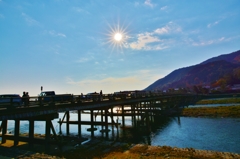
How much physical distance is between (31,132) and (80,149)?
539 cm

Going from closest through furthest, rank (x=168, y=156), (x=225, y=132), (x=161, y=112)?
(x=168, y=156)
(x=225, y=132)
(x=161, y=112)

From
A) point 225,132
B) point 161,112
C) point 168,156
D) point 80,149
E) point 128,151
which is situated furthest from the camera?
point 161,112

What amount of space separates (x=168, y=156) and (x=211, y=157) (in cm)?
331

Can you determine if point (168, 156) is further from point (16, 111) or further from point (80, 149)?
point (16, 111)

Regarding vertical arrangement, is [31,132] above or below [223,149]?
above

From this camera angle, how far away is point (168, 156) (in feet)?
42.1

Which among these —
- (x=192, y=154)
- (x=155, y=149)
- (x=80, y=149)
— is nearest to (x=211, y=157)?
(x=192, y=154)

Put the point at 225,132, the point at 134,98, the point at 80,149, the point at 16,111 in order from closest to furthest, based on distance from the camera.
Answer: the point at 16,111 < the point at 80,149 < the point at 225,132 < the point at 134,98

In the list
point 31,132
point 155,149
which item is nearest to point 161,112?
point 155,149

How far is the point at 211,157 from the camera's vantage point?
12273 millimetres

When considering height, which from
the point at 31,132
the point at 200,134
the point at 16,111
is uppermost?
the point at 16,111

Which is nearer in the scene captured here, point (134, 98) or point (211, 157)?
point (211, 157)

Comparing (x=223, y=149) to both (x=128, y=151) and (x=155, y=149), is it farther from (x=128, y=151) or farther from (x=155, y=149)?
(x=128, y=151)

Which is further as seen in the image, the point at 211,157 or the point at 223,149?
the point at 223,149
